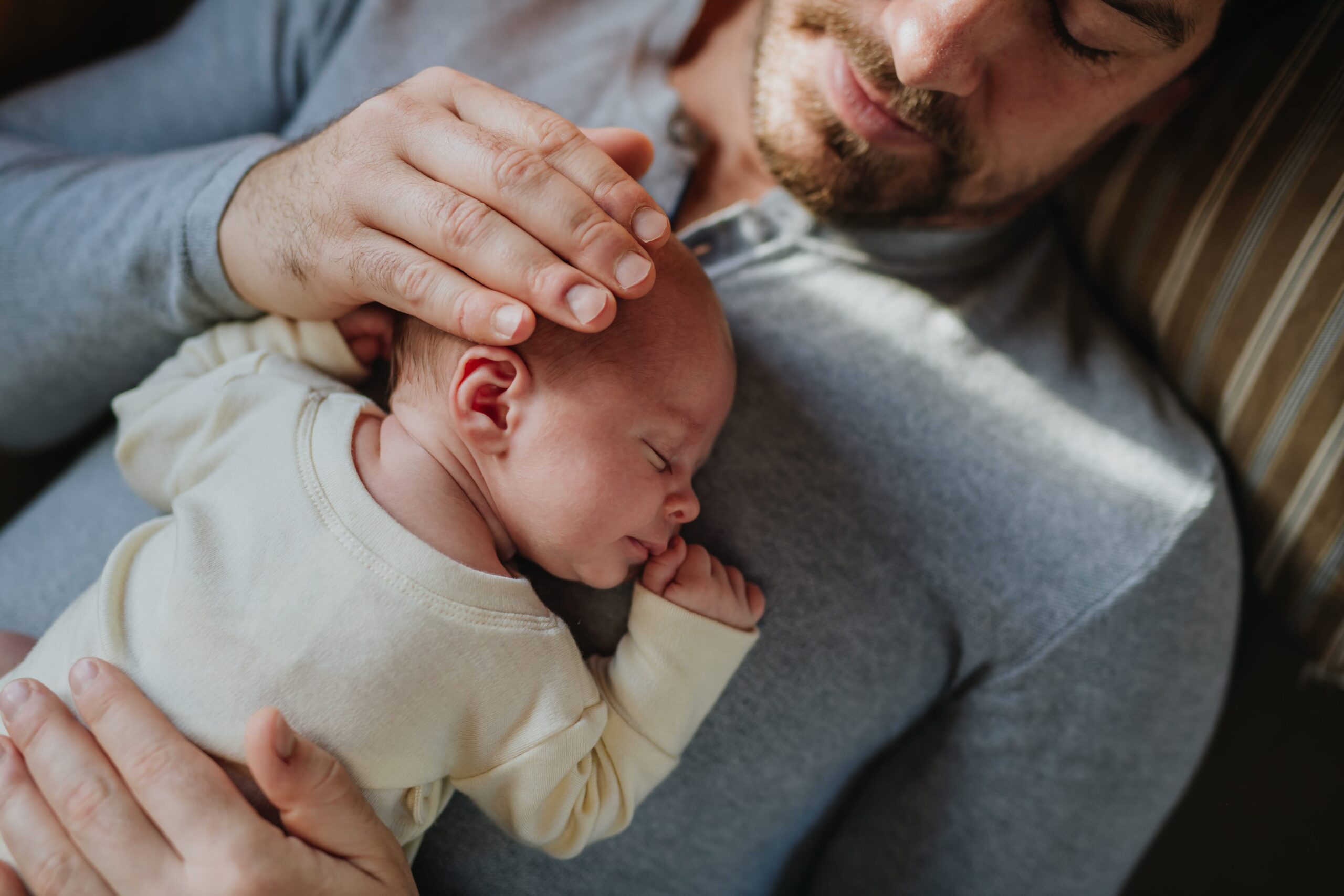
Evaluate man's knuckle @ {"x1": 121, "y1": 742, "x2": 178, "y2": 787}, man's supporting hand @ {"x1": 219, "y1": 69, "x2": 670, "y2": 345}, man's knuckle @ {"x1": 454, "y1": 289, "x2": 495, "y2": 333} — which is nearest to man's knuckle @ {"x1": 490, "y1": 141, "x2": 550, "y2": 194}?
man's supporting hand @ {"x1": 219, "y1": 69, "x2": 670, "y2": 345}

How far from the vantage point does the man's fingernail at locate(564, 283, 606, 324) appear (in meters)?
0.74

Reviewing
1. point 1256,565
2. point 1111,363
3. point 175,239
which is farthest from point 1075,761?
point 175,239

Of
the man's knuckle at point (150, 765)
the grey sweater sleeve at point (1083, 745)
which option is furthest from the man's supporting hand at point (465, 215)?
the grey sweater sleeve at point (1083, 745)

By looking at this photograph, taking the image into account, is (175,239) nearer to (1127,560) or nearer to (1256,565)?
(1127,560)

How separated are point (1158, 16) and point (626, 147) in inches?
25.3

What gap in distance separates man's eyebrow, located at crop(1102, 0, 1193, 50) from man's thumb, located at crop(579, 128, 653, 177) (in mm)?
560

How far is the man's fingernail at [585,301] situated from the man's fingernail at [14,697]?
0.64 meters

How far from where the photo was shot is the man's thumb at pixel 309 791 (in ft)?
2.32

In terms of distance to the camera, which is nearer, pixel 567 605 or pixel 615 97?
pixel 567 605

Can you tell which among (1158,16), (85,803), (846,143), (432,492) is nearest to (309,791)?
(85,803)

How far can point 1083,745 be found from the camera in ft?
3.50

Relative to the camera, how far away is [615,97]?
128 centimetres

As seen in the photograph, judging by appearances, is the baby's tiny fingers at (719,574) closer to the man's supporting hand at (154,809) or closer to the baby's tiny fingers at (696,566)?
the baby's tiny fingers at (696,566)

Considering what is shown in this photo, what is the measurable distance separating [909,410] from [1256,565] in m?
0.61
